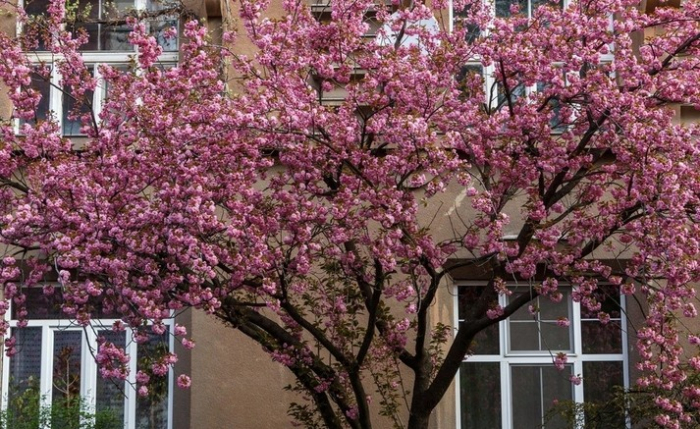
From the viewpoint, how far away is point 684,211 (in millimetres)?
7773

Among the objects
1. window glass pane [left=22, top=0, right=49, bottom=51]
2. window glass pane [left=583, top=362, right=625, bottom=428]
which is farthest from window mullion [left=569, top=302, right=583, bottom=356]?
window glass pane [left=22, top=0, right=49, bottom=51]

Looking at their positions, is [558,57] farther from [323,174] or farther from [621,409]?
[621,409]

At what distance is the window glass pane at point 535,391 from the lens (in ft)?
36.0

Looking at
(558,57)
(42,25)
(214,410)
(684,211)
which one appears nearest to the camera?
(684,211)

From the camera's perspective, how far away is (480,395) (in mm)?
11047

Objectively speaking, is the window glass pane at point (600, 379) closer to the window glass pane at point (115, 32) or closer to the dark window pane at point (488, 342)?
the dark window pane at point (488, 342)

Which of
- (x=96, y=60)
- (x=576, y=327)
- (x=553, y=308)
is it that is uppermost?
(x=96, y=60)

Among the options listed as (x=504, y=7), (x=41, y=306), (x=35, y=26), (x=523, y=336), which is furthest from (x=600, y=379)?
(x=35, y=26)

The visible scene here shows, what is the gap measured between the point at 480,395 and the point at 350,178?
140 inches

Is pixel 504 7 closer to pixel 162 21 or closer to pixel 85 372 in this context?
pixel 162 21

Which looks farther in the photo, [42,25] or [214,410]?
[214,410]

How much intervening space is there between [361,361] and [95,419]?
322cm

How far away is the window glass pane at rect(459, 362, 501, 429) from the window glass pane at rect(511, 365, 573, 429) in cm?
16

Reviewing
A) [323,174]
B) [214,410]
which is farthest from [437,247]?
[214,410]
